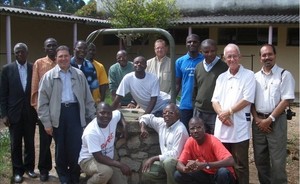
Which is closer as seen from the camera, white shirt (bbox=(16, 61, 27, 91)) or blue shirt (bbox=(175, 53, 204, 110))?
blue shirt (bbox=(175, 53, 204, 110))

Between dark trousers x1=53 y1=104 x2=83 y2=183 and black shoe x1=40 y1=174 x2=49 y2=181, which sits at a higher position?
dark trousers x1=53 y1=104 x2=83 y2=183

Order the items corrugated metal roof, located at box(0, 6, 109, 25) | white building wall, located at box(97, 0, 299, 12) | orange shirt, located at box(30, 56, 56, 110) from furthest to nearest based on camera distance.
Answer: white building wall, located at box(97, 0, 299, 12) < corrugated metal roof, located at box(0, 6, 109, 25) < orange shirt, located at box(30, 56, 56, 110)

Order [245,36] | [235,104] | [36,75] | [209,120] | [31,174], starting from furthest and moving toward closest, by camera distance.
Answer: [245,36]
[31,174]
[36,75]
[209,120]
[235,104]

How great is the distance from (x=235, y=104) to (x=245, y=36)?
39.8 feet

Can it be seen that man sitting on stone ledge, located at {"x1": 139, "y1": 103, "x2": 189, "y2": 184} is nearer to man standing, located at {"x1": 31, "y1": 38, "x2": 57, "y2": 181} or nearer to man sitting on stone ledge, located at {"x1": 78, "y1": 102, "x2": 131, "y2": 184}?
man sitting on stone ledge, located at {"x1": 78, "y1": 102, "x2": 131, "y2": 184}

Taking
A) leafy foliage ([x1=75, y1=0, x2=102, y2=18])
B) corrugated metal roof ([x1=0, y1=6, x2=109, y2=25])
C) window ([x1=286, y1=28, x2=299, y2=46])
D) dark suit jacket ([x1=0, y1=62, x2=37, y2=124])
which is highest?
leafy foliage ([x1=75, y1=0, x2=102, y2=18])

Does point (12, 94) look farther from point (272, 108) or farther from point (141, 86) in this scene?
point (272, 108)

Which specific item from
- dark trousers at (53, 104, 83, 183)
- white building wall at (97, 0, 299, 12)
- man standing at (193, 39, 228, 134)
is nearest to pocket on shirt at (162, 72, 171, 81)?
man standing at (193, 39, 228, 134)

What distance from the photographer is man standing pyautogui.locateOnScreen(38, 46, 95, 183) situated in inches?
173

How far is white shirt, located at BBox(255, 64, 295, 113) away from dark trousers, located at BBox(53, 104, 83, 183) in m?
1.92

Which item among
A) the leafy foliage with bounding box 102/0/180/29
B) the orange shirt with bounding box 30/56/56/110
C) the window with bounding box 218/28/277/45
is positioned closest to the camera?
the orange shirt with bounding box 30/56/56/110

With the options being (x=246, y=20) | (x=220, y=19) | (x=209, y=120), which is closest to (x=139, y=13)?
(x=220, y=19)

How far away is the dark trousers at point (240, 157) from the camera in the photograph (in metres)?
4.10

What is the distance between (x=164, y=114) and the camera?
4207 mm
